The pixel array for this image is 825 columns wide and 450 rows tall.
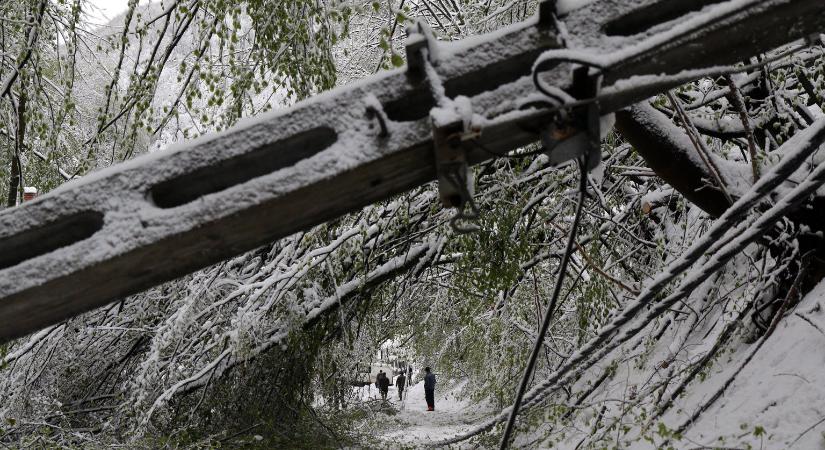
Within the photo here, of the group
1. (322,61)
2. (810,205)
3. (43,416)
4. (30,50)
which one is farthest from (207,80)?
(43,416)

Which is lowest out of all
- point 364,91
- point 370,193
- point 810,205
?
point 810,205

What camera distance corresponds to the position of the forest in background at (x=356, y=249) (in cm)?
396

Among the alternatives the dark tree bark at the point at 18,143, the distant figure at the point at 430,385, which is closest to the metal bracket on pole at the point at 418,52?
the dark tree bark at the point at 18,143

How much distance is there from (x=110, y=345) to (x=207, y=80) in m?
4.96

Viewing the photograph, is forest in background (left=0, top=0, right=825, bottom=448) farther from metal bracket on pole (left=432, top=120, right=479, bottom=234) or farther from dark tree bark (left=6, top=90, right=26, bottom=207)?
metal bracket on pole (left=432, top=120, right=479, bottom=234)

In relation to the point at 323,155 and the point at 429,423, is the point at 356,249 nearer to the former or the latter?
the point at 323,155

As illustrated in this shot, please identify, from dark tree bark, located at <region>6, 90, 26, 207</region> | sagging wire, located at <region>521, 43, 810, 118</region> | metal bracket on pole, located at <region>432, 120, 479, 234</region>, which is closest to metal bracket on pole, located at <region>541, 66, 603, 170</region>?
sagging wire, located at <region>521, 43, 810, 118</region>

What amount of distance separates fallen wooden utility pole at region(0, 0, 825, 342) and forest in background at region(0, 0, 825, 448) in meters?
0.81

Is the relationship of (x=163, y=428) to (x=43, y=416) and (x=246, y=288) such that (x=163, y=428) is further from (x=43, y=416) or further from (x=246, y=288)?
(x=246, y=288)

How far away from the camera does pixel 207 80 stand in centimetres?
Result: 383

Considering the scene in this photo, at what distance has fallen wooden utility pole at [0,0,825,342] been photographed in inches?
63.4

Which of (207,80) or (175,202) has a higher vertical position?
(207,80)

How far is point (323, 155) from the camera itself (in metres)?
1.64

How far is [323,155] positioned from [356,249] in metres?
4.37
